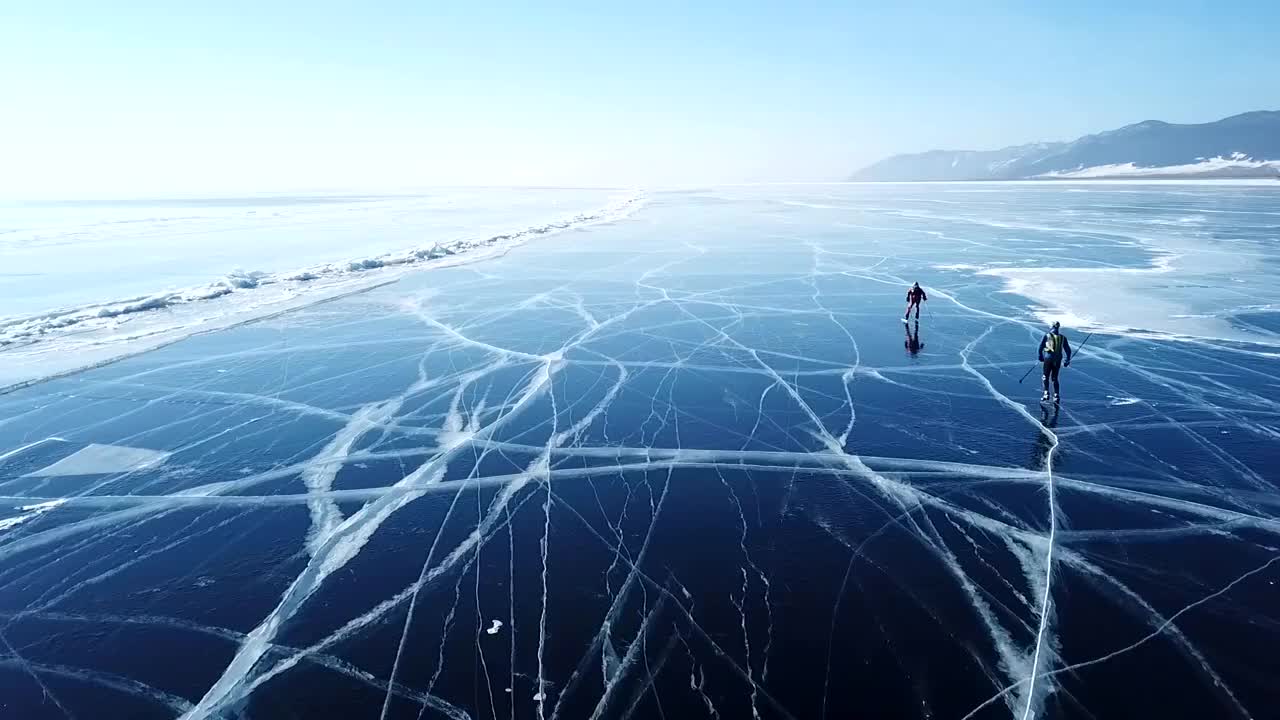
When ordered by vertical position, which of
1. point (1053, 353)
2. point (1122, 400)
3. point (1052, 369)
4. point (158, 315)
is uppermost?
point (1053, 353)

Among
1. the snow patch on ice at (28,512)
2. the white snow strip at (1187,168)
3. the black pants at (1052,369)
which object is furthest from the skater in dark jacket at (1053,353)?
the white snow strip at (1187,168)

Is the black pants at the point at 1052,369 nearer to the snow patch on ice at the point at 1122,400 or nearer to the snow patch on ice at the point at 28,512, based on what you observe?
the snow patch on ice at the point at 1122,400

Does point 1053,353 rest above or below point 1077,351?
above

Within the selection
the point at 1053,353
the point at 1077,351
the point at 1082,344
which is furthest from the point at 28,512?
the point at 1082,344

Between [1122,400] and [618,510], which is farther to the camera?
[1122,400]

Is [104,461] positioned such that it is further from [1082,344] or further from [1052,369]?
[1082,344]

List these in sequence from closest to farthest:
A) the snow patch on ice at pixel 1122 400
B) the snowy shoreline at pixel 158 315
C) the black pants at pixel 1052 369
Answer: the black pants at pixel 1052 369 < the snow patch on ice at pixel 1122 400 < the snowy shoreline at pixel 158 315

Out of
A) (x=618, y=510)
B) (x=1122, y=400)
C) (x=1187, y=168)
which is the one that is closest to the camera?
(x=618, y=510)

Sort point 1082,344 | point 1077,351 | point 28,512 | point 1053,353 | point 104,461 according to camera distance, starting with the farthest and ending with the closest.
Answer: point 1082,344 < point 1077,351 < point 1053,353 < point 104,461 < point 28,512

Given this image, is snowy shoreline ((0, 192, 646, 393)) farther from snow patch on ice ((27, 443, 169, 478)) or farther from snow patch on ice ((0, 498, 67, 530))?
snow patch on ice ((0, 498, 67, 530))

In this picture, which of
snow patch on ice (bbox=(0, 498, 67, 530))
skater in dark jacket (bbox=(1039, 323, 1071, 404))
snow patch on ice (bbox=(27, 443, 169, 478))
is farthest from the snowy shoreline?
skater in dark jacket (bbox=(1039, 323, 1071, 404))
